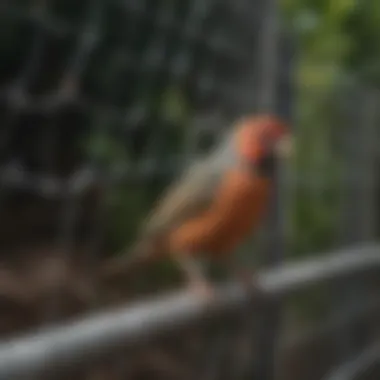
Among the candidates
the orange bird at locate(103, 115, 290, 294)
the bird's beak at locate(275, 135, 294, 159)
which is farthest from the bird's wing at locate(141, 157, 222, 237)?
the bird's beak at locate(275, 135, 294, 159)

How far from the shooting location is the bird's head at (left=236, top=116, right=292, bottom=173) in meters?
1.45

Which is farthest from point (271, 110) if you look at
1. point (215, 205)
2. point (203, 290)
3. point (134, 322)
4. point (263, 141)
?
point (134, 322)

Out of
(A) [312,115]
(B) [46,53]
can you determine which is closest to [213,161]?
(A) [312,115]

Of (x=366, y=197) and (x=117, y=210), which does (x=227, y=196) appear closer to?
(x=117, y=210)

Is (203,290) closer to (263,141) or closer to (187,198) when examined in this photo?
(187,198)

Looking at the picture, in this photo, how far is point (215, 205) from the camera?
4.64 feet

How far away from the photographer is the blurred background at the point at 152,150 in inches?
53.1

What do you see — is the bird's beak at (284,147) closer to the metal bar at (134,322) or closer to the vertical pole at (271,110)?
the vertical pole at (271,110)

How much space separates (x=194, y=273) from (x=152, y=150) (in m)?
0.17

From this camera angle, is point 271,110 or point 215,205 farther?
point 271,110

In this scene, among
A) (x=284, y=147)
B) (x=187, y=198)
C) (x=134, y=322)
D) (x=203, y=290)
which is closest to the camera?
(x=134, y=322)

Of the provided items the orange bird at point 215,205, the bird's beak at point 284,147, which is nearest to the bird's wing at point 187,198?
the orange bird at point 215,205

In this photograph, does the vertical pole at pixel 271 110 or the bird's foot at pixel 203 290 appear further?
the vertical pole at pixel 271 110

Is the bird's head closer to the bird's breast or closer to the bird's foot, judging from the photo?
the bird's breast
